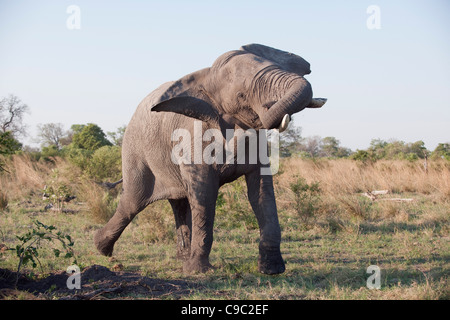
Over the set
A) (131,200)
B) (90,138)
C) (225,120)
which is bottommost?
(131,200)

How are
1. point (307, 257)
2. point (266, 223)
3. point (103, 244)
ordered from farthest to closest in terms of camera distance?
point (103, 244) < point (307, 257) < point (266, 223)

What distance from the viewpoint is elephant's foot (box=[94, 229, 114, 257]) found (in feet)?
25.0

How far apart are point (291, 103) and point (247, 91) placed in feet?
2.95

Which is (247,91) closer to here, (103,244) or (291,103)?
(291,103)

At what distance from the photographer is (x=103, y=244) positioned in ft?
25.1

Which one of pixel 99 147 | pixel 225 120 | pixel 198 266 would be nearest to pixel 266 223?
pixel 198 266

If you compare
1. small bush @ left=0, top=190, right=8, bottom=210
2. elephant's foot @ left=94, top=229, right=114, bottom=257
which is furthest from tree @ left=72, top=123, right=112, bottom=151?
elephant's foot @ left=94, top=229, right=114, bottom=257

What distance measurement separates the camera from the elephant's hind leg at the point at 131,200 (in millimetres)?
7363

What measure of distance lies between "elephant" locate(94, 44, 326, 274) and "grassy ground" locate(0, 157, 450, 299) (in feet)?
1.90

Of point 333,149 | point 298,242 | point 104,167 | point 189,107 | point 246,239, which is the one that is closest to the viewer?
point 189,107

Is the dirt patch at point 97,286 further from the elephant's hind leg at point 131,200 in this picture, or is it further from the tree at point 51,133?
the tree at point 51,133

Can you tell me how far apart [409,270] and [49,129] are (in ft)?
148

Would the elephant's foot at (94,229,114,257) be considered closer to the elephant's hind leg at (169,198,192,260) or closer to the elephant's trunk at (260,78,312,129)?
the elephant's hind leg at (169,198,192,260)
